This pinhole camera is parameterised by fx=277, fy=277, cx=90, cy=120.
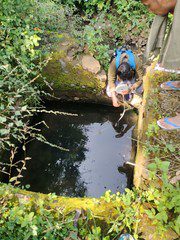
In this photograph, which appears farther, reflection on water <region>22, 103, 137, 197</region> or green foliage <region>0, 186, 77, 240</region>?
reflection on water <region>22, 103, 137, 197</region>

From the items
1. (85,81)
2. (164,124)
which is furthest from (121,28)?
(164,124)

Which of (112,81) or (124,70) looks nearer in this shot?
(124,70)

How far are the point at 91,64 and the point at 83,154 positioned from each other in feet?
5.94

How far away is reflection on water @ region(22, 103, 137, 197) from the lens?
4238mm

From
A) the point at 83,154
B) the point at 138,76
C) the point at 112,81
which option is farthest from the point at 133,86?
the point at 83,154

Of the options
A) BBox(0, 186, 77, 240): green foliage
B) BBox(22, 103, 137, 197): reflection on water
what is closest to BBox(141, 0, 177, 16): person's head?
BBox(0, 186, 77, 240): green foliage

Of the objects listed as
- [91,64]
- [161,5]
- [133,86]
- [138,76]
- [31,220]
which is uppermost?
[161,5]

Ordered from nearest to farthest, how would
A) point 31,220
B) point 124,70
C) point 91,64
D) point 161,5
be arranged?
point 31,220 < point 161,5 < point 124,70 < point 91,64

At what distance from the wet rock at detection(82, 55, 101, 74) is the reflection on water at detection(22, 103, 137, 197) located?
76cm

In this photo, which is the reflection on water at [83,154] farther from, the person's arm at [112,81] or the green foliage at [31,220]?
the green foliage at [31,220]

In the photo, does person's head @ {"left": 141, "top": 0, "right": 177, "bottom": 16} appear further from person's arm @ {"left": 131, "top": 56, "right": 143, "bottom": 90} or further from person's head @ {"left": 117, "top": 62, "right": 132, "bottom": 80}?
person's arm @ {"left": 131, "top": 56, "right": 143, "bottom": 90}

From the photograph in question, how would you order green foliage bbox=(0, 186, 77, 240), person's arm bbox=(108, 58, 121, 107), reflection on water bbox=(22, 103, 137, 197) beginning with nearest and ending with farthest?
1. green foliage bbox=(0, 186, 77, 240)
2. reflection on water bbox=(22, 103, 137, 197)
3. person's arm bbox=(108, 58, 121, 107)

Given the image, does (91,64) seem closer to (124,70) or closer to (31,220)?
(124,70)

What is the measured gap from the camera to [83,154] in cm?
469
